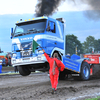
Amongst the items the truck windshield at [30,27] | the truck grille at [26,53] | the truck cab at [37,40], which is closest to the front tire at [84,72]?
the truck cab at [37,40]

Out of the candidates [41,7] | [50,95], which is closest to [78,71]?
[50,95]

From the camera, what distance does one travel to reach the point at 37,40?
31.3 feet

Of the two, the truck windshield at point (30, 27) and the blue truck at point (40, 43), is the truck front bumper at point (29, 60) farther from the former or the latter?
the truck windshield at point (30, 27)

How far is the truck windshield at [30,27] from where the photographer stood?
9.70 m

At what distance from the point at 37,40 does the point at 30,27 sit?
35.8 inches

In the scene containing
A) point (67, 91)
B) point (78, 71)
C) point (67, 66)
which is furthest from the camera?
point (78, 71)

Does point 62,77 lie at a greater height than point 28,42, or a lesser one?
lesser

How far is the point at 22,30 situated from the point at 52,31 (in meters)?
1.61

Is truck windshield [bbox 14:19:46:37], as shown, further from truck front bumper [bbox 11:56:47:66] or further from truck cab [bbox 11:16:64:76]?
truck front bumper [bbox 11:56:47:66]

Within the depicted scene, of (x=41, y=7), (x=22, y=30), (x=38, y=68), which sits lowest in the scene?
(x=38, y=68)

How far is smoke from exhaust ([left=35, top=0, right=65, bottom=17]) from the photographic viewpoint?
14.6 metres

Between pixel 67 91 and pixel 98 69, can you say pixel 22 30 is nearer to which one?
pixel 67 91

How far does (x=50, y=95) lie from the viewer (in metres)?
6.77

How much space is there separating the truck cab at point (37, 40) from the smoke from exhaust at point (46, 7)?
4112mm
